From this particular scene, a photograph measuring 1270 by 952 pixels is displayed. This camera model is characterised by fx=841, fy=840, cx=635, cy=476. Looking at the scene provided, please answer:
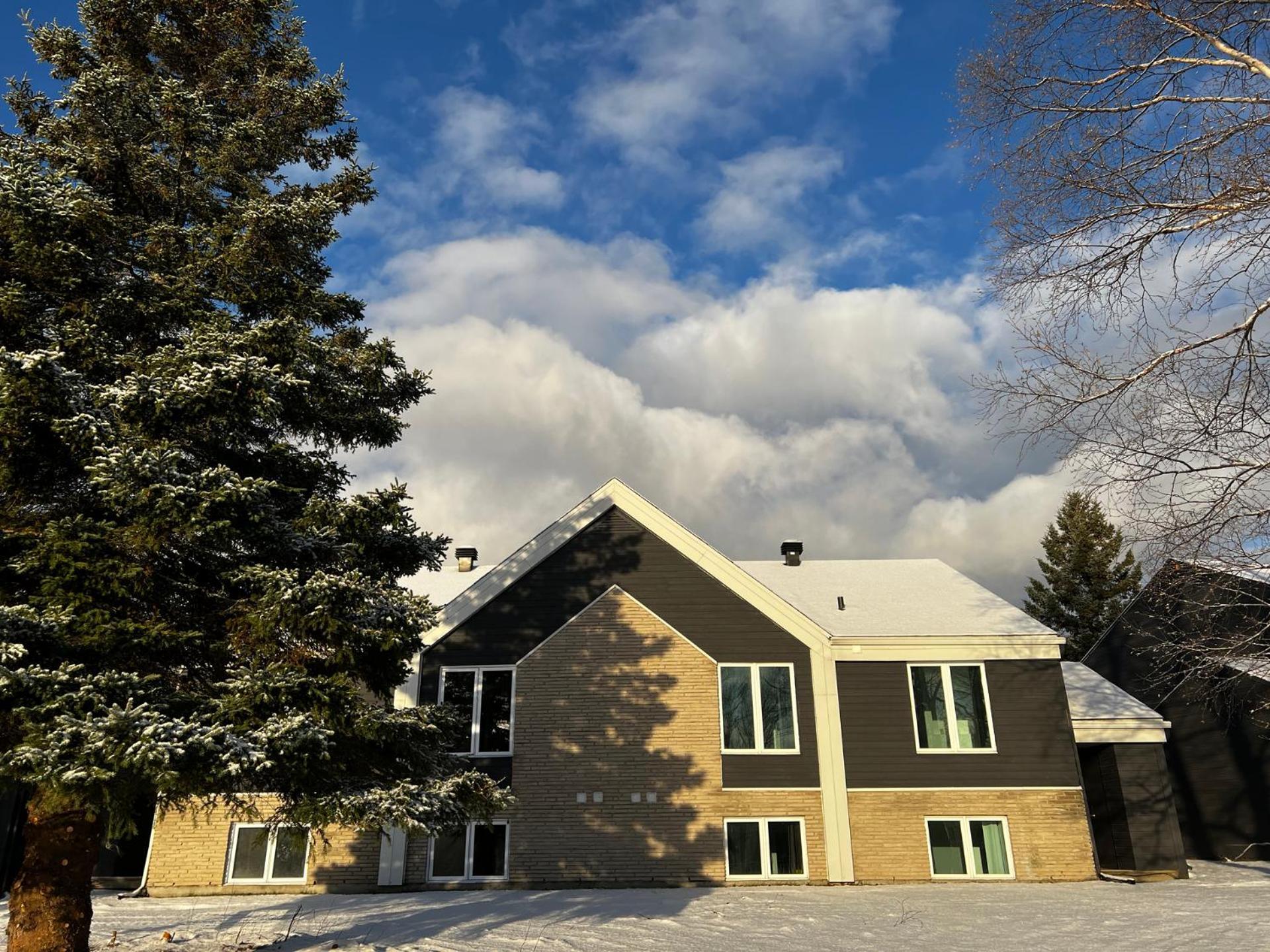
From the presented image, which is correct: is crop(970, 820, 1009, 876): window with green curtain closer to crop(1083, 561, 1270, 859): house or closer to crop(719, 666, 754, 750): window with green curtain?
crop(719, 666, 754, 750): window with green curtain

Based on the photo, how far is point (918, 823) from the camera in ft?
60.1

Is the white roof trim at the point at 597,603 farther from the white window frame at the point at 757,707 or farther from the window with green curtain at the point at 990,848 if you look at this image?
the window with green curtain at the point at 990,848

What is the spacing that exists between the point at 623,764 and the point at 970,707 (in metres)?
8.06

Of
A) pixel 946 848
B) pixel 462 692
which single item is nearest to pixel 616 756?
pixel 462 692

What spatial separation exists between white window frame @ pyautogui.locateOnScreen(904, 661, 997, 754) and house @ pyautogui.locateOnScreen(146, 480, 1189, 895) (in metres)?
0.05

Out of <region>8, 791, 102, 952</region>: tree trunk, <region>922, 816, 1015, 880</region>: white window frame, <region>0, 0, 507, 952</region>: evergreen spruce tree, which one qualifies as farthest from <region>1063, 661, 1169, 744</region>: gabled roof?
<region>8, 791, 102, 952</region>: tree trunk

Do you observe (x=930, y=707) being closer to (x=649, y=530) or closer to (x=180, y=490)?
(x=649, y=530)

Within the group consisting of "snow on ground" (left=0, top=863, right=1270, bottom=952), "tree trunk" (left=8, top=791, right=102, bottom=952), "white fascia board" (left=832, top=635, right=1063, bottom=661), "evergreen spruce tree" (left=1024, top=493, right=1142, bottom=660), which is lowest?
"snow on ground" (left=0, top=863, right=1270, bottom=952)

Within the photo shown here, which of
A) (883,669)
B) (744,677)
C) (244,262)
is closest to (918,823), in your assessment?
(883,669)

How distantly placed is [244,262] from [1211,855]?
27513 millimetres

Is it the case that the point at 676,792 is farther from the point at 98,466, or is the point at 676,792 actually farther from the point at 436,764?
the point at 98,466

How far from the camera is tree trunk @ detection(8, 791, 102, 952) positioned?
27.9ft

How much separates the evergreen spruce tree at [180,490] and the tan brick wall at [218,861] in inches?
317

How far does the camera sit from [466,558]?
26.8 meters
